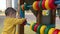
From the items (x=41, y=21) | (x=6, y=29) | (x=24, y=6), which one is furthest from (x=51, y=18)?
(x=6, y=29)

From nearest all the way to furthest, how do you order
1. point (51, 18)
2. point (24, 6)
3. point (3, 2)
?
1. point (51, 18)
2. point (24, 6)
3. point (3, 2)

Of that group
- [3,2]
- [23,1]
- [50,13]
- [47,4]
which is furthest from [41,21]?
[3,2]

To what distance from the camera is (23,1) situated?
184 cm

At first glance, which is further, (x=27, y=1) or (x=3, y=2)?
(x=3, y=2)

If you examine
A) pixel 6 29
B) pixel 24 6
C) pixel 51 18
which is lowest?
pixel 6 29

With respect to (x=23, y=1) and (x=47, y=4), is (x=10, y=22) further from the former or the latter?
(x=47, y=4)

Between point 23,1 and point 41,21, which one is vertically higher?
point 23,1

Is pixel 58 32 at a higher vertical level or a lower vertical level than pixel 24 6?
lower

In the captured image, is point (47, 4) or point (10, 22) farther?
point (10, 22)

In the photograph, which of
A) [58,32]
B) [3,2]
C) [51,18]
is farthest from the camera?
[3,2]

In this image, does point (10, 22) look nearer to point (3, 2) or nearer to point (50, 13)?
point (50, 13)

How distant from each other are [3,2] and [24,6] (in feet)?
24.0

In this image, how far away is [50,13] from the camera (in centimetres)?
164

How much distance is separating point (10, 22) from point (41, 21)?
0.34 metres
